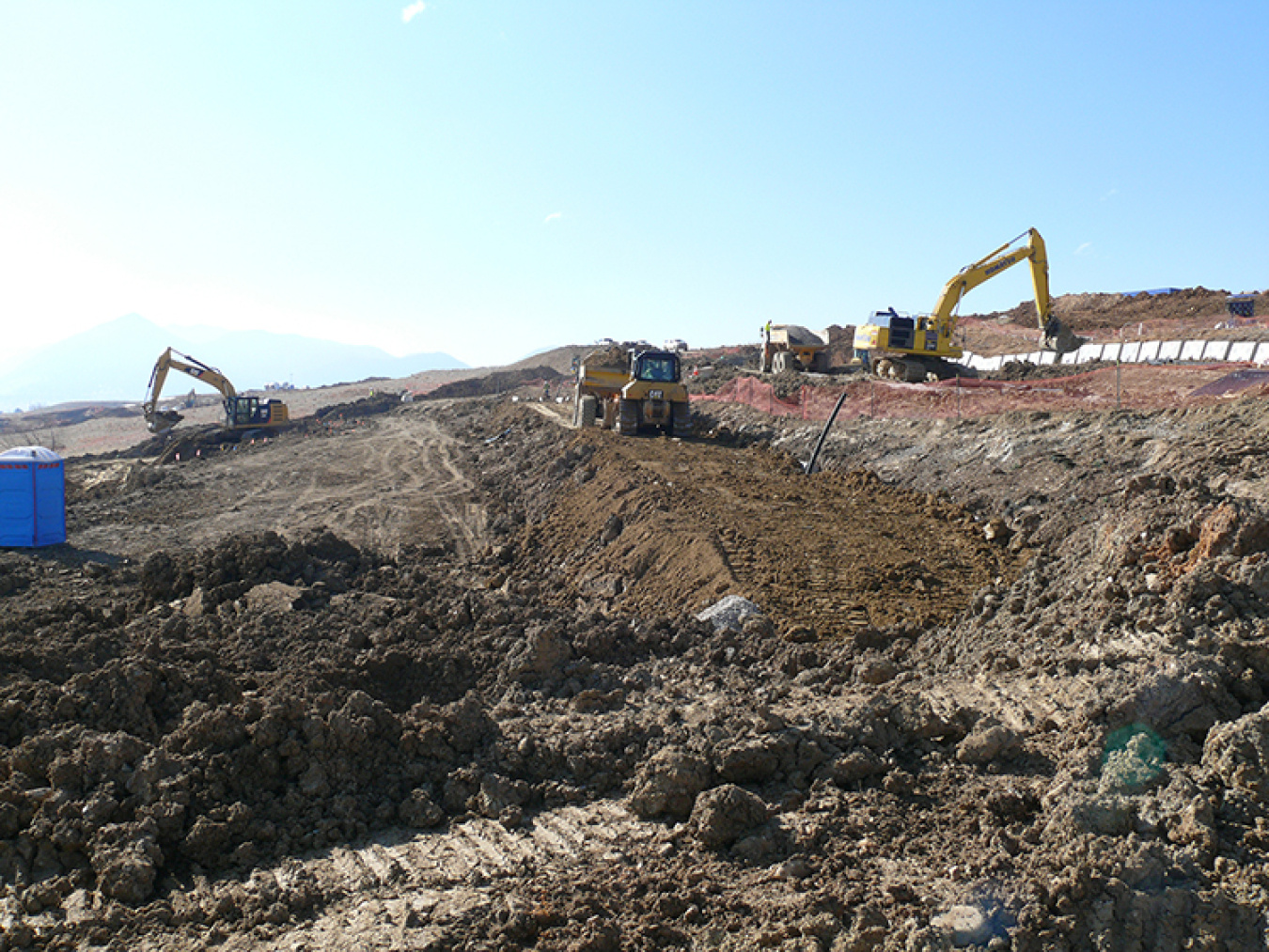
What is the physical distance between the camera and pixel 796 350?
3078cm

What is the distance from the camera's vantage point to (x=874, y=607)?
9141 mm

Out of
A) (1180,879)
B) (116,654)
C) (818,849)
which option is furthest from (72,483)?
(1180,879)

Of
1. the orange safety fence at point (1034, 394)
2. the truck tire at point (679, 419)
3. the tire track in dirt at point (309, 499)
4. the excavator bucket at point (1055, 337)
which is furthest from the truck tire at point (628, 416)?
the excavator bucket at point (1055, 337)

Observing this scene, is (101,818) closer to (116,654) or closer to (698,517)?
(116,654)

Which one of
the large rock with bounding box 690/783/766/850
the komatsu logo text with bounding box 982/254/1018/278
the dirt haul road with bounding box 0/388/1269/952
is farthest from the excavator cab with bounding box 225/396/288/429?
the large rock with bounding box 690/783/766/850

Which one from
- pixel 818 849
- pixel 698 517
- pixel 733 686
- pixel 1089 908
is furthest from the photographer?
pixel 698 517

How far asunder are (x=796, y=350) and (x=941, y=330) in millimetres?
7258

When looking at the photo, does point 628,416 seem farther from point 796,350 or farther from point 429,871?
point 429,871

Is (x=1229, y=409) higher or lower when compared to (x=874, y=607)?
higher

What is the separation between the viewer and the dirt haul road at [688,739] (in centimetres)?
412

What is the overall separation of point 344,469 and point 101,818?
58.8 feet

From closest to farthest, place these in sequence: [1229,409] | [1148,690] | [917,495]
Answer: [1148,690] → [1229,409] → [917,495]

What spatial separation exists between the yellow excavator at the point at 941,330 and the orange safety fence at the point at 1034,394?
3215mm

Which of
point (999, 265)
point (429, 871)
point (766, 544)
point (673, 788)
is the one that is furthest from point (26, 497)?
point (999, 265)
